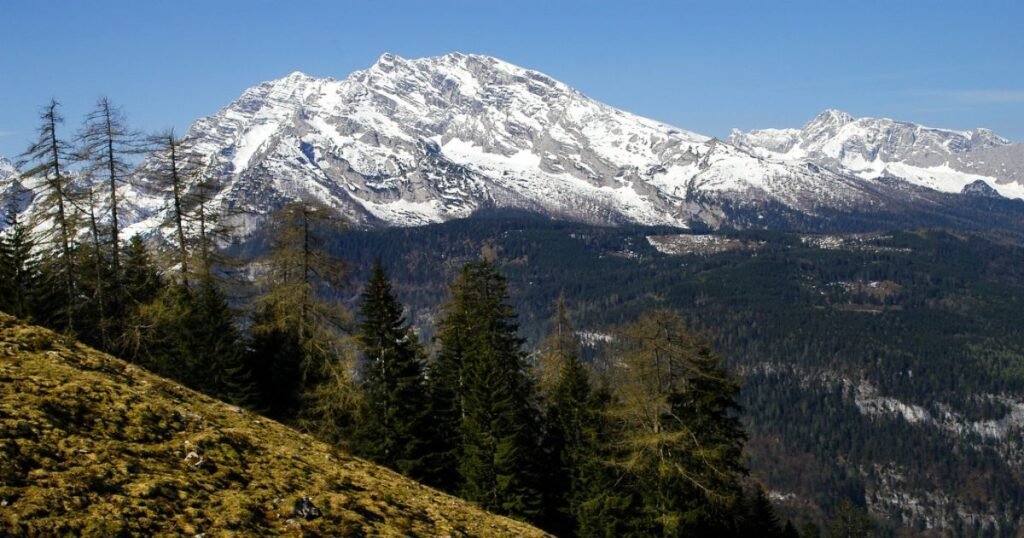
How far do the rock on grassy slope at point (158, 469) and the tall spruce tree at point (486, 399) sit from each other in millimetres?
22889

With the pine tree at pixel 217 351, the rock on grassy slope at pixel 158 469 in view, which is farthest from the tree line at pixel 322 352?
the rock on grassy slope at pixel 158 469

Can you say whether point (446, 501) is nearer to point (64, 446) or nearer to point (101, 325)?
point (64, 446)

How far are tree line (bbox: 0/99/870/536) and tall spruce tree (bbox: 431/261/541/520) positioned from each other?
0.13 meters

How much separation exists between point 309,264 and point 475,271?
37.7 ft

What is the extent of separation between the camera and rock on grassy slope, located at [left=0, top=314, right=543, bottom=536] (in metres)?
10.9

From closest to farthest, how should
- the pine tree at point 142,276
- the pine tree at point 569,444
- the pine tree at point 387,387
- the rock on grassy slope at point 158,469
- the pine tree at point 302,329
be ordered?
the rock on grassy slope at point 158,469 < the pine tree at point 387,387 < the pine tree at point 302,329 < the pine tree at point 569,444 < the pine tree at point 142,276

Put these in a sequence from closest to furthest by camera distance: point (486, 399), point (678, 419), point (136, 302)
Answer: point (678, 419), point (136, 302), point (486, 399)

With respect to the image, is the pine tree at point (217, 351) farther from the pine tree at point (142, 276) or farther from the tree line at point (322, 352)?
the pine tree at point (142, 276)

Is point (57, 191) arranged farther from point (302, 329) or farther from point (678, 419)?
point (678, 419)

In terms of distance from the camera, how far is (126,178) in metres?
37.7

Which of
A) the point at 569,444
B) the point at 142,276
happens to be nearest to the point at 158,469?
the point at 569,444

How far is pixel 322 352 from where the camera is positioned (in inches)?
1578

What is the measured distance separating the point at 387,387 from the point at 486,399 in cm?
Answer: 567

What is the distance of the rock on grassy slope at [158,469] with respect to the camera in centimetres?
1088
